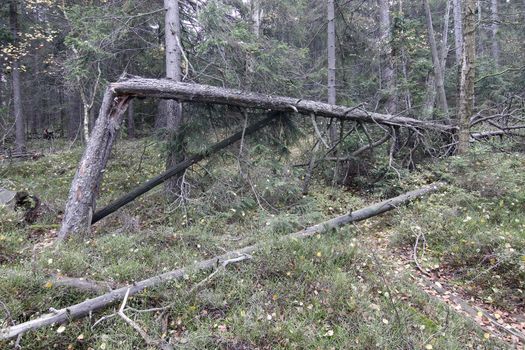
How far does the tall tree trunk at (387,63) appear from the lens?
1112 cm

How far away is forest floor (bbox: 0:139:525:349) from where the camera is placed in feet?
11.3

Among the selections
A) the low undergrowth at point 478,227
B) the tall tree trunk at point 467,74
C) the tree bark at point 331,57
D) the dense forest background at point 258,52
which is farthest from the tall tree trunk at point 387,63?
the low undergrowth at point 478,227

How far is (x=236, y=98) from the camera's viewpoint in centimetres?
662

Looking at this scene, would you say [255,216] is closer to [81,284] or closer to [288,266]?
[288,266]

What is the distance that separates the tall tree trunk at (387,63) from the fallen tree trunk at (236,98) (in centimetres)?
326

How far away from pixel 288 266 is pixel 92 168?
3.93 meters

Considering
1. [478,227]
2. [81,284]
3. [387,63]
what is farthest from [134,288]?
[387,63]

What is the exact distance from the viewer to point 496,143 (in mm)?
8984

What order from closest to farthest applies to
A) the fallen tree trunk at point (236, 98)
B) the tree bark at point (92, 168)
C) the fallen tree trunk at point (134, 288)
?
the fallen tree trunk at point (134, 288)
the tree bark at point (92, 168)
the fallen tree trunk at point (236, 98)

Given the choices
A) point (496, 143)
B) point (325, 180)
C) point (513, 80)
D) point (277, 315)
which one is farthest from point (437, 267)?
point (513, 80)

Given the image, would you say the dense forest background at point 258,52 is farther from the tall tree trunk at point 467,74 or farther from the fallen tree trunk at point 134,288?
the fallen tree trunk at point 134,288

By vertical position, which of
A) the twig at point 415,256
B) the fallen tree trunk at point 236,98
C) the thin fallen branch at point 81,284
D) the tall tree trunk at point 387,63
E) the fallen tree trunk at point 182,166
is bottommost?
the twig at point 415,256

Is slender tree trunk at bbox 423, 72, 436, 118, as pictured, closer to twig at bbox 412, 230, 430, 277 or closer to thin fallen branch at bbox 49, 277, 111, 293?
twig at bbox 412, 230, 430, 277

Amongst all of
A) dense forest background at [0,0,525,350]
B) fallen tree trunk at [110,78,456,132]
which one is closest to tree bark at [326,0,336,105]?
dense forest background at [0,0,525,350]
